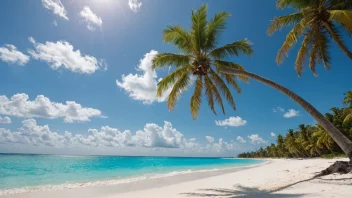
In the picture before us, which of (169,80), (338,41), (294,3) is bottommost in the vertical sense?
(169,80)

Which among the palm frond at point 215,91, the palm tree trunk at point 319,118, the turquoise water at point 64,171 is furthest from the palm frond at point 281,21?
the turquoise water at point 64,171

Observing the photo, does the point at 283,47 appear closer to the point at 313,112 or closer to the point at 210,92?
the point at 313,112

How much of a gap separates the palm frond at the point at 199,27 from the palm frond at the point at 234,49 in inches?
30.1

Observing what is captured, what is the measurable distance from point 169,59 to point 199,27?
209cm

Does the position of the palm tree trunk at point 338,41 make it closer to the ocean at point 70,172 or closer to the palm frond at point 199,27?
the palm frond at point 199,27

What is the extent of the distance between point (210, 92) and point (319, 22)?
5582mm

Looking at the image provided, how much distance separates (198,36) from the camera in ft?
33.5

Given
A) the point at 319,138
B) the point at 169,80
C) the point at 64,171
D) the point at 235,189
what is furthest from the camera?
the point at 319,138

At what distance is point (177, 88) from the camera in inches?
428

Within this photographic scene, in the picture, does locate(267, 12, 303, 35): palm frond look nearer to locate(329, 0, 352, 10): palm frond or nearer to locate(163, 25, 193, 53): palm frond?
locate(329, 0, 352, 10): palm frond

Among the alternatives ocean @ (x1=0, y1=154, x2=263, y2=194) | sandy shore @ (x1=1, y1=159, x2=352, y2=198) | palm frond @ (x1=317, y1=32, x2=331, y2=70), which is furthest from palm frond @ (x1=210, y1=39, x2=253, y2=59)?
ocean @ (x1=0, y1=154, x2=263, y2=194)

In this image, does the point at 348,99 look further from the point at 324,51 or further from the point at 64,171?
the point at 64,171

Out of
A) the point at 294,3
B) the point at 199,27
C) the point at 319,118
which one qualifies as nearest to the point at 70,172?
the point at 199,27

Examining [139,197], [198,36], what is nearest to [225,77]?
[198,36]
